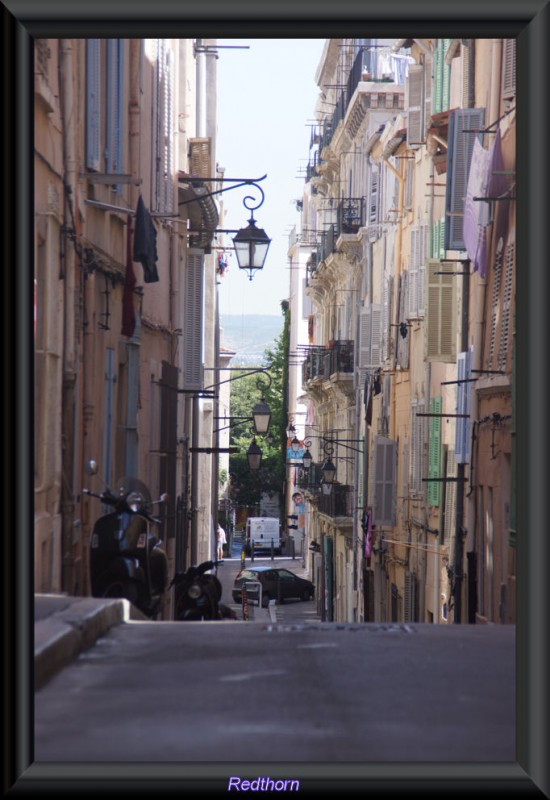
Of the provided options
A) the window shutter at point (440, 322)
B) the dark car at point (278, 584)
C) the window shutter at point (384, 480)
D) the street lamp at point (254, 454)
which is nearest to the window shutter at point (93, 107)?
the window shutter at point (440, 322)

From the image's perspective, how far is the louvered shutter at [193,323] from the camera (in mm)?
23719

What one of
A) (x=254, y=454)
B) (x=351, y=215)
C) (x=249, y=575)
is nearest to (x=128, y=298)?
(x=254, y=454)

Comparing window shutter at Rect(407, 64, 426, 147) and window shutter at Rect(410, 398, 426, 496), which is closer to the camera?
window shutter at Rect(410, 398, 426, 496)

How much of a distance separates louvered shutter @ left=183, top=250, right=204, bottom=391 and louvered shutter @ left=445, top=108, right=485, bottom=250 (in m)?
6.03

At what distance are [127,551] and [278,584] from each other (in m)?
31.9

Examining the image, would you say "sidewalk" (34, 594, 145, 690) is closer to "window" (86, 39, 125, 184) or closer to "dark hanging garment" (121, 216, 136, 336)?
"window" (86, 39, 125, 184)

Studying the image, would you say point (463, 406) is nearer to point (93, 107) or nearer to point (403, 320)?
point (93, 107)

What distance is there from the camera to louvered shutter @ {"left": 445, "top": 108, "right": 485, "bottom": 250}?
1800cm


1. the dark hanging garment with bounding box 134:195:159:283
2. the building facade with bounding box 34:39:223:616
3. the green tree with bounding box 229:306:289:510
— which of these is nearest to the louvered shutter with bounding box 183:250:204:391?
the building facade with bounding box 34:39:223:616

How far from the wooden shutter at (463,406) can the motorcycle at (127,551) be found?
637cm

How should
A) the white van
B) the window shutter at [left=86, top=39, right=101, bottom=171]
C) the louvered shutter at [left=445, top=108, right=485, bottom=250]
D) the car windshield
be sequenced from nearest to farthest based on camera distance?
the window shutter at [left=86, top=39, right=101, bottom=171]
the louvered shutter at [left=445, top=108, right=485, bottom=250]
the car windshield
the white van

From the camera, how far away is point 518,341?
7.32 meters

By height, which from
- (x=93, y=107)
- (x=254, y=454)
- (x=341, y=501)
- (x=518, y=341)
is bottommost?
(x=341, y=501)

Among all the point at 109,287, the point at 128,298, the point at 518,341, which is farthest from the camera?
the point at 128,298
